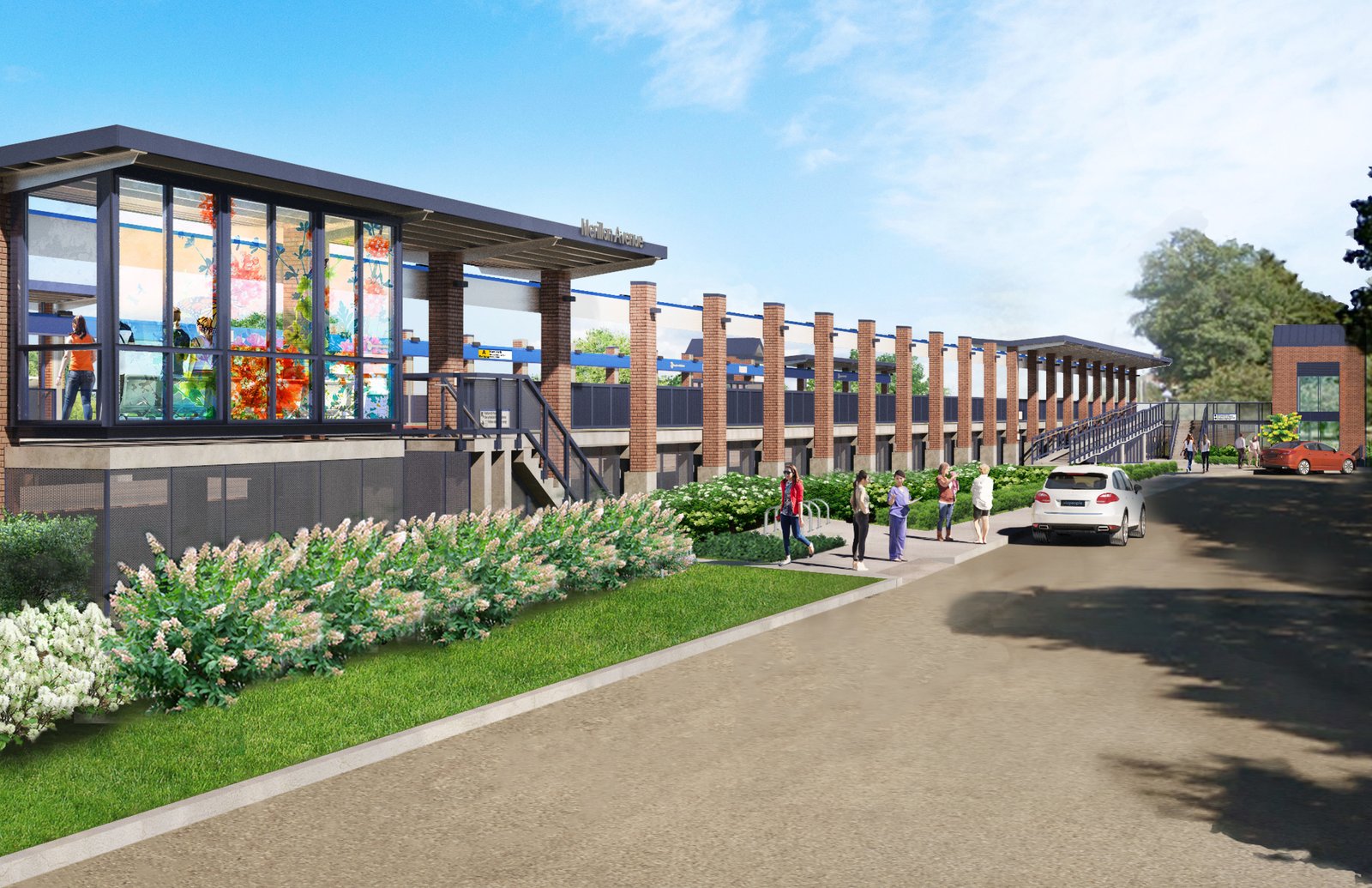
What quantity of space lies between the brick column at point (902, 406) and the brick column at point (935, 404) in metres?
2.18

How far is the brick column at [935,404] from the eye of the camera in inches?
2050

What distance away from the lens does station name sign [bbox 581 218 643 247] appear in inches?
803

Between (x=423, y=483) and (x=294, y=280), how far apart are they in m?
3.85

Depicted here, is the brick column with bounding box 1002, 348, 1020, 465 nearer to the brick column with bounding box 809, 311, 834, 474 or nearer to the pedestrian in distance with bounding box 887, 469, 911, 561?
the brick column with bounding box 809, 311, 834, 474

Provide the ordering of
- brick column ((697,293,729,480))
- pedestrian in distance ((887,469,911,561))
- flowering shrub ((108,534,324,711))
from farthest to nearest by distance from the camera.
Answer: brick column ((697,293,729,480)) < pedestrian in distance ((887,469,911,561)) < flowering shrub ((108,534,324,711))

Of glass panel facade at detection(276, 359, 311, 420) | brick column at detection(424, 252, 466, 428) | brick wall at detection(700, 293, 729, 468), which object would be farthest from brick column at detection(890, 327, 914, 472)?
glass panel facade at detection(276, 359, 311, 420)

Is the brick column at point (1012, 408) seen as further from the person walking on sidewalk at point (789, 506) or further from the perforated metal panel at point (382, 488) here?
the perforated metal panel at point (382, 488)

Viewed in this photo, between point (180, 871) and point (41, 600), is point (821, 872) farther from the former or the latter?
point (41, 600)

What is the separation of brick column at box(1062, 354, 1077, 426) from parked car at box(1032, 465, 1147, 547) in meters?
42.3

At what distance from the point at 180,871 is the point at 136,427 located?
8.20 meters

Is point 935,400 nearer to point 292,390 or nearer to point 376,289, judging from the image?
point 376,289

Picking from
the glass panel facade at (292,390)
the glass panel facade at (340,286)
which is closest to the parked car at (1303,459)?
the glass panel facade at (340,286)

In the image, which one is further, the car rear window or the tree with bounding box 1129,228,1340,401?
the tree with bounding box 1129,228,1340,401

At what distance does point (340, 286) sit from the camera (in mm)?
16250
